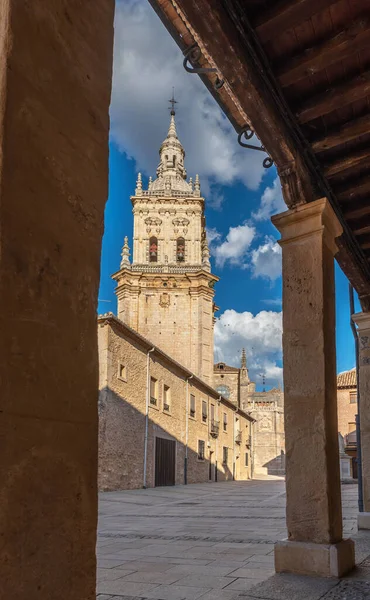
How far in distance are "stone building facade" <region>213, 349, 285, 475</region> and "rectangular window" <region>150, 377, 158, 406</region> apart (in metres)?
28.5

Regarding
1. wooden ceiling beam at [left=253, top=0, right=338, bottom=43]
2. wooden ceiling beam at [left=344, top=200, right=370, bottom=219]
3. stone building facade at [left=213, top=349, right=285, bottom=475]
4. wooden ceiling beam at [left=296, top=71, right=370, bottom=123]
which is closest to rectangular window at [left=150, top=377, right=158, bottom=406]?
wooden ceiling beam at [left=344, top=200, right=370, bottom=219]

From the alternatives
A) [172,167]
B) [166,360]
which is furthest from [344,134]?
[172,167]

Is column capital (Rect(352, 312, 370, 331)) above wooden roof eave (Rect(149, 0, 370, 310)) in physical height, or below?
below

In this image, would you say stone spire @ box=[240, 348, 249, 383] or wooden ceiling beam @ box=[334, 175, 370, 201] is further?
stone spire @ box=[240, 348, 249, 383]

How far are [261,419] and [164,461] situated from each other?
33.1 meters

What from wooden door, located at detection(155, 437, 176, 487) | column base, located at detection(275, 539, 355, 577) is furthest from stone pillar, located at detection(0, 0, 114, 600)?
wooden door, located at detection(155, 437, 176, 487)

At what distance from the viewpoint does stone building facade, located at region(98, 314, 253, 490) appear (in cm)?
1811

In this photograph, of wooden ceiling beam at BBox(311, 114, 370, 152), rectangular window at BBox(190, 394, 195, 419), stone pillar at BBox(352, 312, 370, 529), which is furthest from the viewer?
rectangular window at BBox(190, 394, 195, 419)

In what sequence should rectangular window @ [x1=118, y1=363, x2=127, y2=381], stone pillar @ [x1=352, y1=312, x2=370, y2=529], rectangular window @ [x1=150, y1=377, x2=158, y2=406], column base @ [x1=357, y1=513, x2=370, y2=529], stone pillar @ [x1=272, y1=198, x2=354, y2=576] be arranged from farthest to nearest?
rectangular window @ [x1=150, y1=377, x2=158, y2=406] < rectangular window @ [x1=118, y1=363, x2=127, y2=381] < stone pillar @ [x1=352, y1=312, x2=370, y2=529] < column base @ [x1=357, y1=513, x2=370, y2=529] < stone pillar @ [x1=272, y1=198, x2=354, y2=576]

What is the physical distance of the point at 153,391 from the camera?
2216cm

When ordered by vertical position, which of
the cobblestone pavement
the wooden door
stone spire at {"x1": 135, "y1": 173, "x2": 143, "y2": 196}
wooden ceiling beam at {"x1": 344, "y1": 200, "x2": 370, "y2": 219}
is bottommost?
the wooden door

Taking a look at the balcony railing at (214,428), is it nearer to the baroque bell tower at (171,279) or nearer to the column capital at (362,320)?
the baroque bell tower at (171,279)

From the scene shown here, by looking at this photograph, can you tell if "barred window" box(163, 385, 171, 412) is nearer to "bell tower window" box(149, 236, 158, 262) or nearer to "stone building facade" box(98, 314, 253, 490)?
"stone building facade" box(98, 314, 253, 490)

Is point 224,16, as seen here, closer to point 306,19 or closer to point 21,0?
point 306,19
